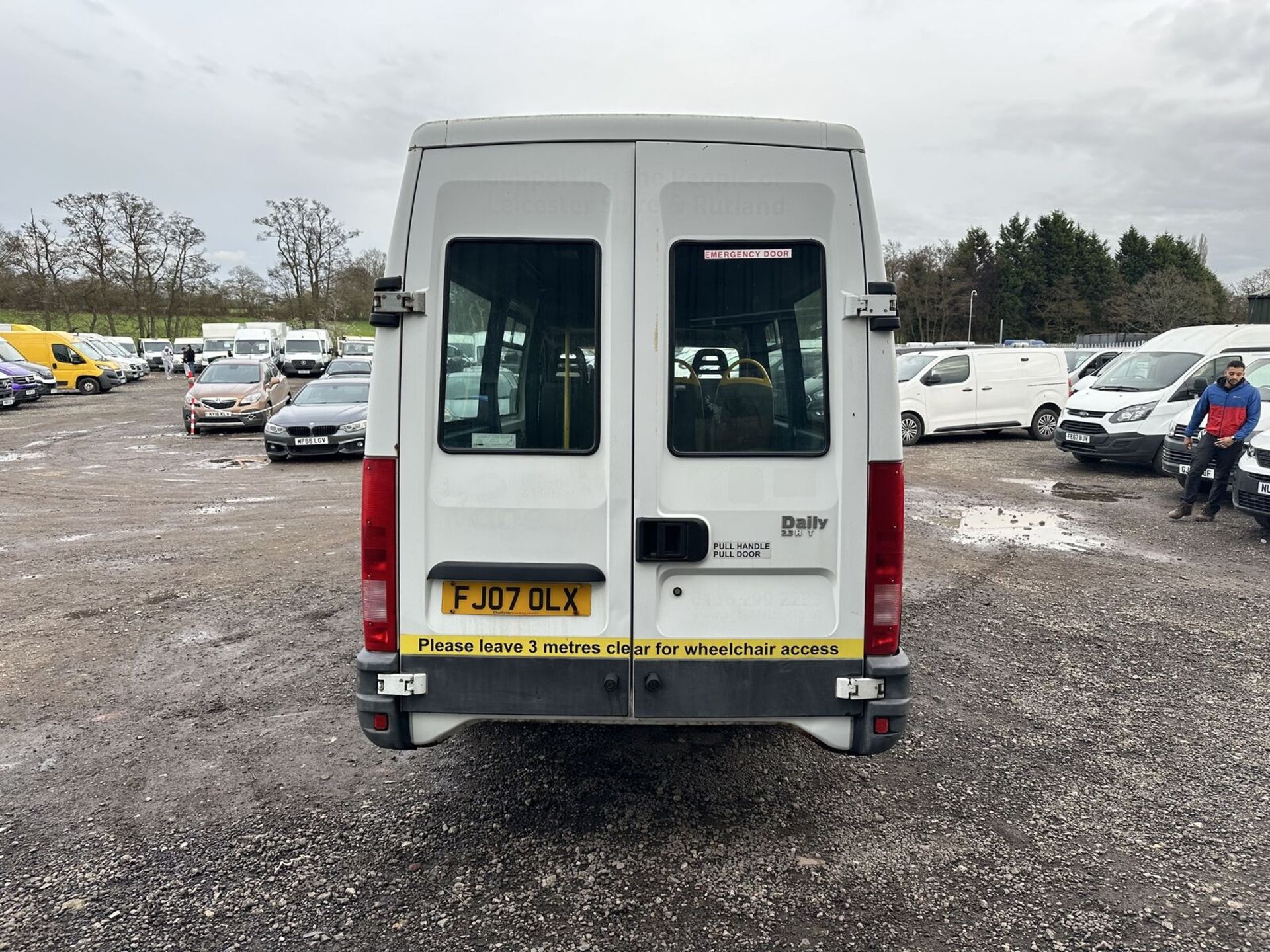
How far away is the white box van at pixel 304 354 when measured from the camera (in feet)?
144

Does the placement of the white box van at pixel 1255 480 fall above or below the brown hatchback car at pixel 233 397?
below

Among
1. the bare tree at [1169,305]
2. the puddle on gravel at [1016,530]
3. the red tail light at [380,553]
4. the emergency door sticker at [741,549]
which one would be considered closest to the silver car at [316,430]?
the puddle on gravel at [1016,530]

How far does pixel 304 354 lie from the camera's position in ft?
146

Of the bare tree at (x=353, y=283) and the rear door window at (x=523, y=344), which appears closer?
the rear door window at (x=523, y=344)

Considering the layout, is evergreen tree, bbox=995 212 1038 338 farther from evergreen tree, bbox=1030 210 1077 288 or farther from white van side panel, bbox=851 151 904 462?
white van side panel, bbox=851 151 904 462

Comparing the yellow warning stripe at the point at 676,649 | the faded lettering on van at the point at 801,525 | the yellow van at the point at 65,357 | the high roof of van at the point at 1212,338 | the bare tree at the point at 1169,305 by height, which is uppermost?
the bare tree at the point at 1169,305

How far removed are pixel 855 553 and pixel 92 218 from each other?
57728 millimetres

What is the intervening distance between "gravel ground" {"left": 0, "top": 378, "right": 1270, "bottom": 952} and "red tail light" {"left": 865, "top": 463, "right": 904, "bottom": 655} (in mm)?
930

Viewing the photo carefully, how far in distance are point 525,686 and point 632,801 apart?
0.96m

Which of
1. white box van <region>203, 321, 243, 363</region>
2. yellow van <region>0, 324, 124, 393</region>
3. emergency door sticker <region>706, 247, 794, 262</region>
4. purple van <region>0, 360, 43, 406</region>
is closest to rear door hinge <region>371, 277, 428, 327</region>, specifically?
emergency door sticker <region>706, 247, 794, 262</region>

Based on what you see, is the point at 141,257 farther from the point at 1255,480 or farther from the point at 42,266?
the point at 1255,480

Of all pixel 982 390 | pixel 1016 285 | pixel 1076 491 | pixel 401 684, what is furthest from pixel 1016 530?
pixel 1016 285

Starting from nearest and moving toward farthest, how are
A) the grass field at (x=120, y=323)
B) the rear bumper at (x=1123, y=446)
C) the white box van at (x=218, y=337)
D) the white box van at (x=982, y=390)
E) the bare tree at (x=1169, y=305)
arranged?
the rear bumper at (x=1123, y=446), the white box van at (x=982, y=390), the white box van at (x=218, y=337), the grass field at (x=120, y=323), the bare tree at (x=1169, y=305)

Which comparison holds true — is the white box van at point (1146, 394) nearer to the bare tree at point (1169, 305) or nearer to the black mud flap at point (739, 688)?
the black mud flap at point (739, 688)
